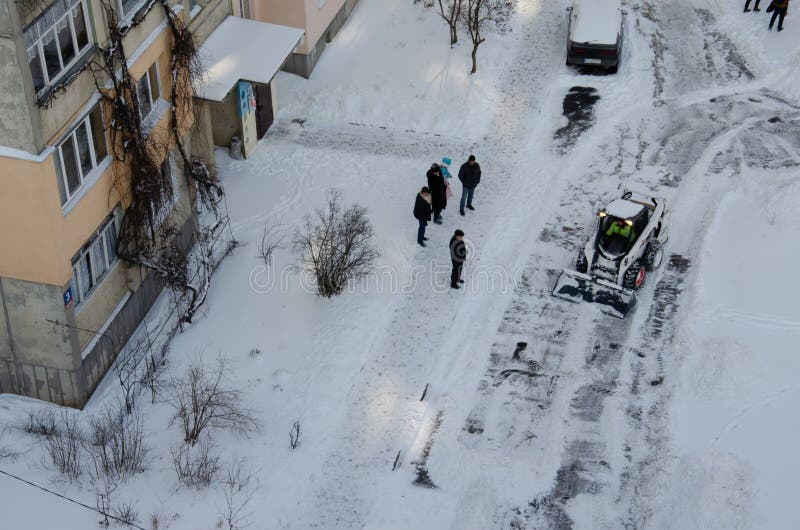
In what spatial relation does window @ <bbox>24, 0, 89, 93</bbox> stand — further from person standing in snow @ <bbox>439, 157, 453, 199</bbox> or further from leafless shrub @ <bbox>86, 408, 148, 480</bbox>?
person standing in snow @ <bbox>439, 157, 453, 199</bbox>

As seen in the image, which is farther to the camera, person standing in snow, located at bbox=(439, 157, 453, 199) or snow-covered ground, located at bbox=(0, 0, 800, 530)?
person standing in snow, located at bbox=(439, 157, 453, 199)

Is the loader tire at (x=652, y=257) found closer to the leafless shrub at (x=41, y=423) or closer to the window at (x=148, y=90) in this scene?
the window at (x=148, y=90)

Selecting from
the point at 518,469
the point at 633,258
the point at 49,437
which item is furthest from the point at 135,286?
the point at 633,258

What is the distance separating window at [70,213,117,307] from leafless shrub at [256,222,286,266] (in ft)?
11.1

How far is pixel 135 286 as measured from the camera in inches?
759

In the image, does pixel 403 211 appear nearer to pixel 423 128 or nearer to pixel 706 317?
pixel 423 128

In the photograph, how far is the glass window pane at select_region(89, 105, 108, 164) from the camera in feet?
55.0

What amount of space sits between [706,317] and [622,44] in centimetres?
1300

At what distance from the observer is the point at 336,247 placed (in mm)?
19344

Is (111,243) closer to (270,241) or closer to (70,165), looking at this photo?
(70,165)

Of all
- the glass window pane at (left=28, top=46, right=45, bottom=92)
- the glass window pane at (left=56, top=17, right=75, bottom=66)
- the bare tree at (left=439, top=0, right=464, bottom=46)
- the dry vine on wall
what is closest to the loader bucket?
the dry vine on wall

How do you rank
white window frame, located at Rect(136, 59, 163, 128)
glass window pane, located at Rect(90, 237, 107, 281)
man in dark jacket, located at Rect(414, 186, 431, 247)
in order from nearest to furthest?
glass window pane, located at Rect(90, 237, 107, 281) → white window frame, located at Rect(136, 59, 163, 128) → man in dark jacket, located at Rect(414, 186, 431, 247)

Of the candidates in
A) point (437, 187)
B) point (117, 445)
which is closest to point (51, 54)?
point (117, 445)

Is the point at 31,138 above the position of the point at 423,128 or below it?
above
